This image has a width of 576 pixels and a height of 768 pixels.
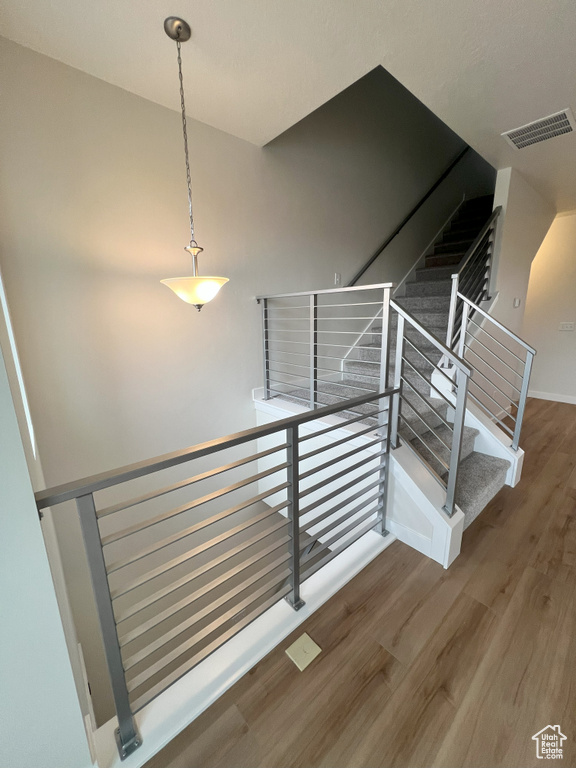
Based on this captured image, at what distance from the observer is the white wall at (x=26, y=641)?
68 cm

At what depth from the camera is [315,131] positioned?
3.10 metres

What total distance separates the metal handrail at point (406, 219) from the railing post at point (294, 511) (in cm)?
285

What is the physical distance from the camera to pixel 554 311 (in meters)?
4.70

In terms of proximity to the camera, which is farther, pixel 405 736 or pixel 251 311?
pixel 251 311

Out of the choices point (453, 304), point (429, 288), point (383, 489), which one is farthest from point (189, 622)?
point (429, 288)

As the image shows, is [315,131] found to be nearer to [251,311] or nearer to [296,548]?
[251,311]

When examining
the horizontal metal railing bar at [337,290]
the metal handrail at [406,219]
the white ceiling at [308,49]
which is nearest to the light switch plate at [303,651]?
the horizontal metal railing bar at [337,290]

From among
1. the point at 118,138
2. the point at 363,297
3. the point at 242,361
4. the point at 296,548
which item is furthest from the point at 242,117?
the point at 296,548

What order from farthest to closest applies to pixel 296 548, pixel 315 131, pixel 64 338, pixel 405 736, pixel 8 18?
pixel 315 131 < pixel 64 338 < pixel 8 18 < pixel 296 548 < pixel 405 736

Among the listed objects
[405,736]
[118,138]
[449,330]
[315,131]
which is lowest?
[405,736]

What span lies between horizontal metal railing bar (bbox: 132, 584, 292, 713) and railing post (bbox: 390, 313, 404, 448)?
101 centimetres

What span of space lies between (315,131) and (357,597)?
3.90 metres

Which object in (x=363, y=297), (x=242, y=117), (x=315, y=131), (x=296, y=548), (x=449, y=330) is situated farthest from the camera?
(x=363, y=297)

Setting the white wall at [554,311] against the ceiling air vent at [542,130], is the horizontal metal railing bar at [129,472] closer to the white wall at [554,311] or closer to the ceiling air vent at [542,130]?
the ceiling air vent at [542,130]
